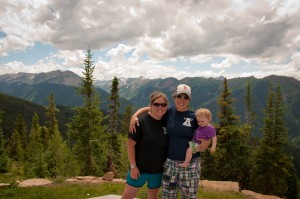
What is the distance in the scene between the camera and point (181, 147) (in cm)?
652

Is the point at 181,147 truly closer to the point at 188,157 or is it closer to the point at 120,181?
the point at 188,157

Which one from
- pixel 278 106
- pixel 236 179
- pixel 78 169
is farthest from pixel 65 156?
pixel 278 106

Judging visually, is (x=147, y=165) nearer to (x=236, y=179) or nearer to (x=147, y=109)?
(x=147, y=109)

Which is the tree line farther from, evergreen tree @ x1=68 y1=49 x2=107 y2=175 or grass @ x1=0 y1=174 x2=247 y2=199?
grass @ x1=0 y1=174 x2=247 y2=199

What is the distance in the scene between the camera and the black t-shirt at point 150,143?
6.66 metres

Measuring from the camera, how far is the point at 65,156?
109ft

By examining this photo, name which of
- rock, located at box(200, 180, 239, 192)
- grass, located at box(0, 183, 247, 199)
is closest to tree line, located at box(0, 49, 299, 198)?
rock, located at box(200, 180, 239, 192)

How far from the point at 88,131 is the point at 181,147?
2489cm

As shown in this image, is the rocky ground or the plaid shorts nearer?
the plaid shorts

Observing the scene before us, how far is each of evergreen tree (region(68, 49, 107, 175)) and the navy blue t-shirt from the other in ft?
80.0

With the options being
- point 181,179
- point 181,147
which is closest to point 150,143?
point 181,147

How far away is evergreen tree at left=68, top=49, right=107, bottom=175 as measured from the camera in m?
30.6

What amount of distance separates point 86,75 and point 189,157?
2768cm

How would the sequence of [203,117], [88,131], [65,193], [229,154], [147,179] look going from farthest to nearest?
[229,154] → [88,131] → [65,193] → [147,179] → [203,117]
